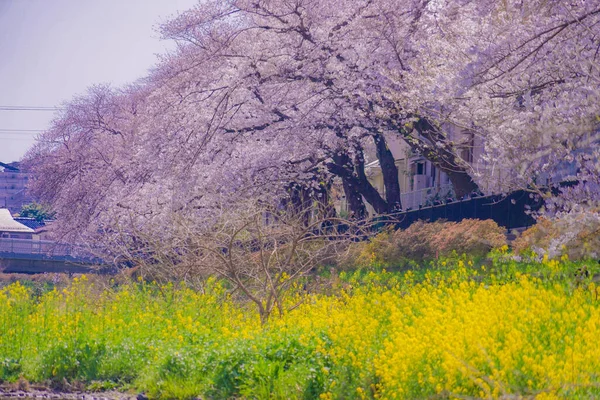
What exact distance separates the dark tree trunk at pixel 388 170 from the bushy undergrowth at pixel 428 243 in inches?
117

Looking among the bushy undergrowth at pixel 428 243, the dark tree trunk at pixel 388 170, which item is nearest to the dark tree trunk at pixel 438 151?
the bushy undergrowth at pixel 428 243

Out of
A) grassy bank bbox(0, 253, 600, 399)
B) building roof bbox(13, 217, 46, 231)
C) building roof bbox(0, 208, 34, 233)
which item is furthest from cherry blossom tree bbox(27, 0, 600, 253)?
building roof bbox(13, 217, 46, 231)

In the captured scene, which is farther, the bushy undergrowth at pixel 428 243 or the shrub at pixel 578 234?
the bushy undergrowth at pixel 428 243

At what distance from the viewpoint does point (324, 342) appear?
895 centimetres

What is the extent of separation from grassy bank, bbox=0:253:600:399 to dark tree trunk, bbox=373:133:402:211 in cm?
1157

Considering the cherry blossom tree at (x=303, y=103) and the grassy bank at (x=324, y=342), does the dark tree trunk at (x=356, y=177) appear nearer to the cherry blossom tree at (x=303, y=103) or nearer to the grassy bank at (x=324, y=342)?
the cherry blossom tree at (x=303, y=103)

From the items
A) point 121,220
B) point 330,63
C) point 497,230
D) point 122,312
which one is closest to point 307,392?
point 122,312

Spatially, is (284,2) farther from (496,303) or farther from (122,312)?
(496,303)

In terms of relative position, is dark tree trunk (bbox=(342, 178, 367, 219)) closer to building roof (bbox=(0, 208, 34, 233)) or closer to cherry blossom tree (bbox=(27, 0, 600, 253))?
cherry blossom tree (bbox=(27, 0, 600, 253))

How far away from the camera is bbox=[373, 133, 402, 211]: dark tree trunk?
82.9ft

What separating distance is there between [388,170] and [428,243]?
6.71 meters

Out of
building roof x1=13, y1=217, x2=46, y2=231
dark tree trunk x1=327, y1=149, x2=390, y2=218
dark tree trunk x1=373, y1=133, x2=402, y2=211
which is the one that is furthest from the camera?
building roof x1=13, y1=217, x2=46, y2=231

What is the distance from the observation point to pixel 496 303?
835 centimetres

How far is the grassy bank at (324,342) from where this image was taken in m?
6.69
